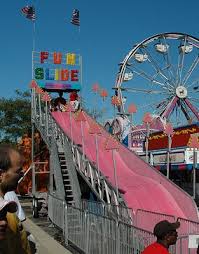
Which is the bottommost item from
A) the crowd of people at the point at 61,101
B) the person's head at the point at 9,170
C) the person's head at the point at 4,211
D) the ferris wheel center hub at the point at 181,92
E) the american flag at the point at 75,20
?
the person's head at the point at 4,211

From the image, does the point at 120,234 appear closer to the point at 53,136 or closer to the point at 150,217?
the point at 150,217

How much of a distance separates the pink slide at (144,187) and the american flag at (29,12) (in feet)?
40.6

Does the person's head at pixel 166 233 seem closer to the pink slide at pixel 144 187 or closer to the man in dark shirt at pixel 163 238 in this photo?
the man in dark shirt at pixel 163 238

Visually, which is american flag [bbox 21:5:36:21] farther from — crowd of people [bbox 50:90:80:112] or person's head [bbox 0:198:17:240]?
person's head [bbox 0:198:17:240]

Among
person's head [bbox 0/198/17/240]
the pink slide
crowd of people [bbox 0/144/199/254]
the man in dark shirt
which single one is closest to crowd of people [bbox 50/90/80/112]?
the pink slide

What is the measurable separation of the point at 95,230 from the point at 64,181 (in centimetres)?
870

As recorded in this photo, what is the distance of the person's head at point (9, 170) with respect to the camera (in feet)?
8.86

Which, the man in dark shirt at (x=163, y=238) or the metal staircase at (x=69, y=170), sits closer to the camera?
the man in dark shirt at (x=163, y=238)

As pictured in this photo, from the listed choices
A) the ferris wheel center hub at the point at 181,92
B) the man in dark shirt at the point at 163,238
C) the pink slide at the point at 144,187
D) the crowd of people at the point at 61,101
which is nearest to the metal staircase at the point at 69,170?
the pink slide at the point at 144,187

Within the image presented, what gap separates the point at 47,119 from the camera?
20859 millimetres

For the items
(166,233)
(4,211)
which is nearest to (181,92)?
(166,233)

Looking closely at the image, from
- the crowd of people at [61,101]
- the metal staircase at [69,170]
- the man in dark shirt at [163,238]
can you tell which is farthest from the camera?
the crowd of people at [61,101]

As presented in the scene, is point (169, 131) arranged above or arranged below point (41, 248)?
above

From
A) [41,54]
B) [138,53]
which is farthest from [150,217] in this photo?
[138,53]
